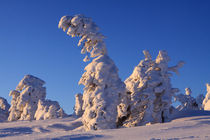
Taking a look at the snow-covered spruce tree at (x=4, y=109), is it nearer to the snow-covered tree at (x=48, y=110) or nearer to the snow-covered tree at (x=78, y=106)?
the snow-covered tree at (x=48, y=110)

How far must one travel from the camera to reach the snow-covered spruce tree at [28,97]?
41469 millimetres

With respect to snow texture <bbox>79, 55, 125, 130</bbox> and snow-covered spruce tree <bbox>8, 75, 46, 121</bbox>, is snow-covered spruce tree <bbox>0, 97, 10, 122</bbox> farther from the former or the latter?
snow texture <bbox>79, 55, 125, 130</bbox>

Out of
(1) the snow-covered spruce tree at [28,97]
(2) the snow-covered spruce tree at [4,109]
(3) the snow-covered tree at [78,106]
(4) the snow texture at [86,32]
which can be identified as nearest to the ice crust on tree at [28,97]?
(1) the snow-covered spruce tree at [28,97]

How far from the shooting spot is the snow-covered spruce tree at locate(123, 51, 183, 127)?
20422 millimetres


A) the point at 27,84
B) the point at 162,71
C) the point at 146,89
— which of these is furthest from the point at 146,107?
the point at 27,84

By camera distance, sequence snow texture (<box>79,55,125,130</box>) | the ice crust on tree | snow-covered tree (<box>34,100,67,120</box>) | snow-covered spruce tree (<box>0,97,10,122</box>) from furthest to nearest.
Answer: snow-covered spruce tree (<box>0,97,10,122</box>) → the ice crust on tree → snow-covered tree (<box>34,100,67,120</box>) → snow texture (<box>79,55,125,130</box>)

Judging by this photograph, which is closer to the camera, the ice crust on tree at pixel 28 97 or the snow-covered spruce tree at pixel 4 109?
the ice crust on tree at pixel 28 97

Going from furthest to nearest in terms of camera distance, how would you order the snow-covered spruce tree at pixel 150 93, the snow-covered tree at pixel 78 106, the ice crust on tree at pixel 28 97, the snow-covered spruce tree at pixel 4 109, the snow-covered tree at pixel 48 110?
the snow-covered spruce tree at pixel 4 109
the ice crust on tree at pixel 28 97
the snow-covered tree at pixel 78 106
the snow-covered tree at pixel 48 110
the snow-covered spruce tree at pixel 150 93

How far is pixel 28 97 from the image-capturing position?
41938mm

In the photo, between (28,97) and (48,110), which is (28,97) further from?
(48,110)

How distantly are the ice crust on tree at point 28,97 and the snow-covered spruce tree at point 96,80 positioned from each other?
22.2m

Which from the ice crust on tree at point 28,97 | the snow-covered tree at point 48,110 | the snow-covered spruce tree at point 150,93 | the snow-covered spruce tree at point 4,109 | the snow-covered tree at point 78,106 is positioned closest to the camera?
the snow-covered spruce tree at point 150,93

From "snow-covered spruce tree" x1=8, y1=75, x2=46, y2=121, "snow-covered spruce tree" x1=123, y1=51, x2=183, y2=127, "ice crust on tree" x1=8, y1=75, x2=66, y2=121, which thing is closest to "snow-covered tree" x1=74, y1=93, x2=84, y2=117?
"ice crust on tree" x1=8, y1=75, x2=66, y2=121

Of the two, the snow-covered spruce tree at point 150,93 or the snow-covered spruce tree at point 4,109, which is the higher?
the snow-covered spruce tree at point 4,109
